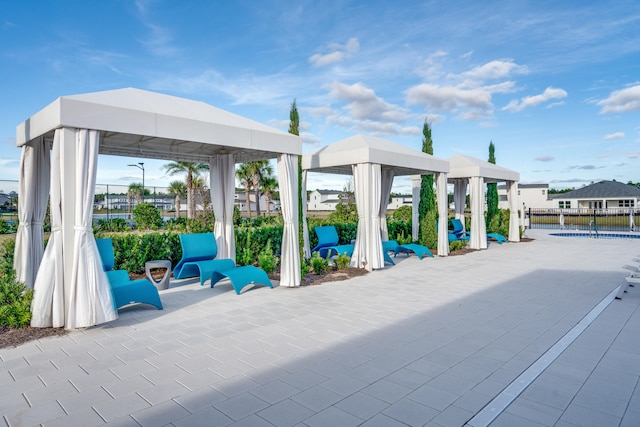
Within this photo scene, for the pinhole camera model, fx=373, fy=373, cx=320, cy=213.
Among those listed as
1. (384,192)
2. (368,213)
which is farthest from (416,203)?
(368,213)

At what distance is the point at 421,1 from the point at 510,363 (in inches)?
363

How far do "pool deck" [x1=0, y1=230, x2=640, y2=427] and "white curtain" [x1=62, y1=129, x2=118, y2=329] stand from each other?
233 mm

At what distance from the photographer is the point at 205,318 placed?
203 inches

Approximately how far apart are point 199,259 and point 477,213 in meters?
10.3

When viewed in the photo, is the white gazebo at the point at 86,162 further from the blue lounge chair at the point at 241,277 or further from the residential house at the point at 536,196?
the residential house at the point at 536,196

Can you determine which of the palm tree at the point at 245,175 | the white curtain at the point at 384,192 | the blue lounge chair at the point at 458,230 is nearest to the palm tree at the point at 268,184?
the palm tree at the point at 245,175

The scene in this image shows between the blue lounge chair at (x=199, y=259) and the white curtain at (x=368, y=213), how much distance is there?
3.22 m

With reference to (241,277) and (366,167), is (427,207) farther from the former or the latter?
(241,277)

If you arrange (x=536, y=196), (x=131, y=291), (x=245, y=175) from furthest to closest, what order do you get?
(x=536, y=196)
(x=245, y=175)
(x=131, y=291)

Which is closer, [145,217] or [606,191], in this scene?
[145,217]

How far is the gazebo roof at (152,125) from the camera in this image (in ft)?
15.3

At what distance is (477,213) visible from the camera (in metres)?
13.8

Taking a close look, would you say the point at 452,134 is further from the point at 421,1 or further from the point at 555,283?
the point at 555,283

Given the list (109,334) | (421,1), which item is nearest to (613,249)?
(421,1)
